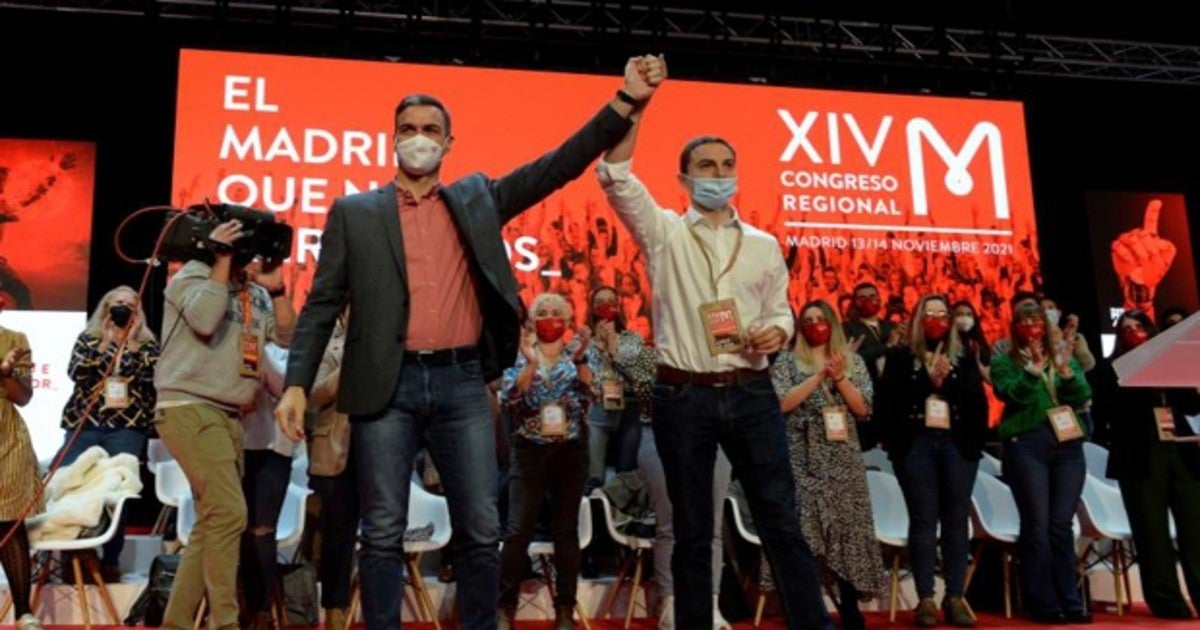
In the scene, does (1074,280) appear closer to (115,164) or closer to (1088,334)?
(1088,334)

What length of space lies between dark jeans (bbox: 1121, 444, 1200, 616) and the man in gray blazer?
3.84 meters

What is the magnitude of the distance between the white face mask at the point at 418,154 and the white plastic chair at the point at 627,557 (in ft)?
9.40

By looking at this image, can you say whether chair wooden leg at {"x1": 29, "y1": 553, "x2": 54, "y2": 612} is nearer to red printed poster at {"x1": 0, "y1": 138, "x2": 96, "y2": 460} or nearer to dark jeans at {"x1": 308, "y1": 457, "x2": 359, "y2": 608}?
dark jeans at {"x1": 308, "y1": 457, "x2": 359, "y2": 608}

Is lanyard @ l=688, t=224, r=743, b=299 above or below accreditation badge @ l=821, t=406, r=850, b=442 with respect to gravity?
above

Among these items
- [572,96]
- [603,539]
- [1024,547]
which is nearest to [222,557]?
[603,539]

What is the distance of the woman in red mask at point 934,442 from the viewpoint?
16.4 ft

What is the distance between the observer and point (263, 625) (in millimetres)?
4059

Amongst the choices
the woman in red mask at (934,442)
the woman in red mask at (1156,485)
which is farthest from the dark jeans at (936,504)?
the woman in red mask at (1156,485)

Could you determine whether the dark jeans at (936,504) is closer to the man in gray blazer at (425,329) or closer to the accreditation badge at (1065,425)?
the accreditation badge at (1065,425)

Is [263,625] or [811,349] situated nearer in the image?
[263,625]

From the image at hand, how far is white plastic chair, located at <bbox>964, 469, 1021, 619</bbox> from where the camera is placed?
212 inches

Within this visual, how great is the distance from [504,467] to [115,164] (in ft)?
14.6

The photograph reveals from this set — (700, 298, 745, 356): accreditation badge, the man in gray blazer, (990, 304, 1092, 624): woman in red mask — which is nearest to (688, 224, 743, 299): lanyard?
(700, 298, 745, 356): accreditation badge

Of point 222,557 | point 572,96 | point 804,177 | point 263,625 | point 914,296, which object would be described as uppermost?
point 572,96
